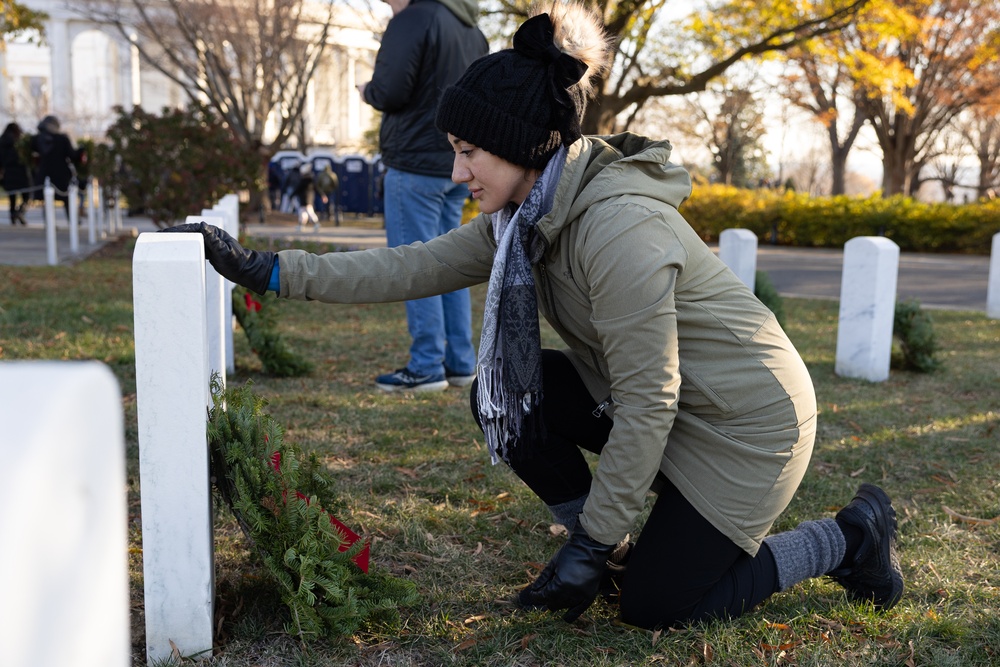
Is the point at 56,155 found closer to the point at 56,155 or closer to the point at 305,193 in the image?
the point at 56,155

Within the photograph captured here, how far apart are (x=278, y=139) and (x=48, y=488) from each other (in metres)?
23.1

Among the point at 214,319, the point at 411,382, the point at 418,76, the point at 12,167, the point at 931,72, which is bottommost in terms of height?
the point at 411,382

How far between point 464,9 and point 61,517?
4.77m

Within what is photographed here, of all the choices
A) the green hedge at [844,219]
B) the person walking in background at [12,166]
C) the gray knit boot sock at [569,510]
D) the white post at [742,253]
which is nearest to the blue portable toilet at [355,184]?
the green hedge at [844,219]

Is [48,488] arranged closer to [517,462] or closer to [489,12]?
[517,462]

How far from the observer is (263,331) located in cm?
534

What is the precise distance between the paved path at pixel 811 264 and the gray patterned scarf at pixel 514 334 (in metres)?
6.29

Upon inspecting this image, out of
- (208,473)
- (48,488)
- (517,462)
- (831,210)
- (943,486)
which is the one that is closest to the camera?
(48,488)

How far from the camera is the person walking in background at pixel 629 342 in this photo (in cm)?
Result: 231

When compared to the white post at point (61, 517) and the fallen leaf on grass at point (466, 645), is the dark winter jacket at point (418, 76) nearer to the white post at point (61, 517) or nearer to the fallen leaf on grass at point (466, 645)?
the fallen leaf on grass at point (466, 645)

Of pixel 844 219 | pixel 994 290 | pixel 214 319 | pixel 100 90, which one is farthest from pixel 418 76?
pixel 100 90

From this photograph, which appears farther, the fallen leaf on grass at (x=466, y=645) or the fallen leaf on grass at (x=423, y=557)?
the fallen leaf on grass at (x=423, y=557)

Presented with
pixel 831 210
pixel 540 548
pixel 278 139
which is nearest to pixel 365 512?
pixel 540 548

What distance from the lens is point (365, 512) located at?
11.2ft
